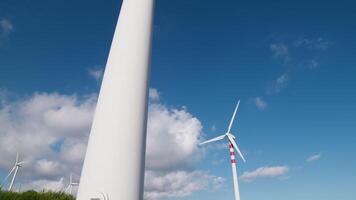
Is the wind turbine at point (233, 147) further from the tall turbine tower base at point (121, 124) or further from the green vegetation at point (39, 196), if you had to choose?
the tall turbine tower base at point (121, 124)

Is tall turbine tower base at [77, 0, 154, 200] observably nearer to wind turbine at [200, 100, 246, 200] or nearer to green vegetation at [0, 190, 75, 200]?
green vegetation at [0, 190, 75, 200]

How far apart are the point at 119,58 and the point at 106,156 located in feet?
13.1

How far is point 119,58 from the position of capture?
440 inches

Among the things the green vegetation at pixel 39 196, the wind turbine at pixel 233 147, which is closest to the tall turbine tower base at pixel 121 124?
the green vegetation at pixel 39 196

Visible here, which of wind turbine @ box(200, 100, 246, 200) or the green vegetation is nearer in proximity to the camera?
the green vegetation

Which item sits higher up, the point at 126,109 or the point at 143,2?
the point at 143,2

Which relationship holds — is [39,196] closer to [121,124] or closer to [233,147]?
[121,124]

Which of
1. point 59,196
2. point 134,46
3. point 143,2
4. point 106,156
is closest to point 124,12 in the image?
point 143,2

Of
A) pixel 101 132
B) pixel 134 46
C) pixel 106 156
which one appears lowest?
pixel 106 156

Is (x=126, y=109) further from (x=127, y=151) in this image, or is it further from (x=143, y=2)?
(x=143, y=2)

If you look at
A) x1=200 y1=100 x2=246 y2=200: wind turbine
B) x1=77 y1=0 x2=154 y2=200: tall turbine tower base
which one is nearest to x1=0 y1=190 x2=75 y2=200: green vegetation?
x1=77 y1=0 x2=154 y2=200: tall turbine tower base

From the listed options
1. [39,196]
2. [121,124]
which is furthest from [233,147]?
[121,124]

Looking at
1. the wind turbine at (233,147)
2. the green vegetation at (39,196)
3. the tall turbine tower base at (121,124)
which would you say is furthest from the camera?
the wind turbine at (233,147)

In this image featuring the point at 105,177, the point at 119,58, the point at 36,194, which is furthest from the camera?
the point at 36,194
